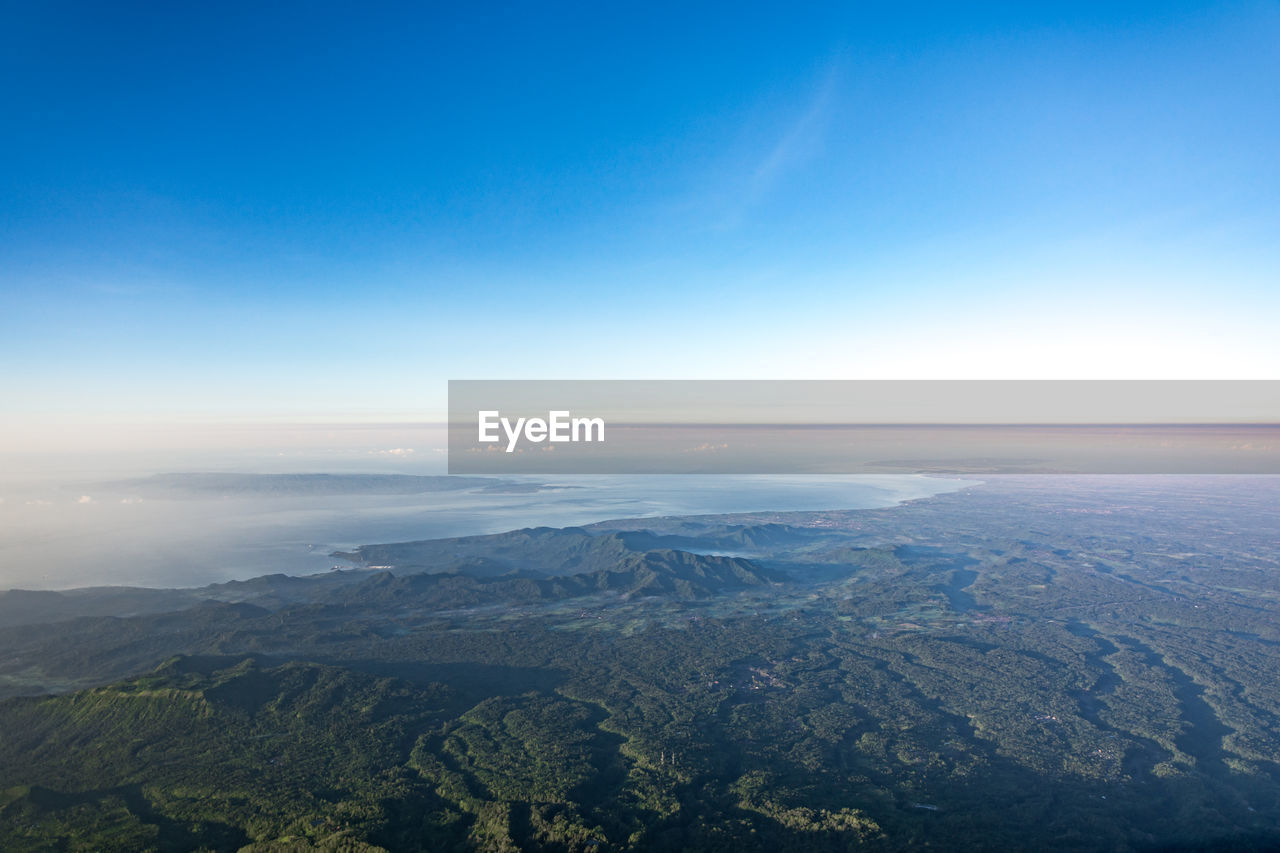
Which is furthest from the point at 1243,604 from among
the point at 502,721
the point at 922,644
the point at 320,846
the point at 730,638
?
the point at 320,846

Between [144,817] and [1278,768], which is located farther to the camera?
[1278,768]

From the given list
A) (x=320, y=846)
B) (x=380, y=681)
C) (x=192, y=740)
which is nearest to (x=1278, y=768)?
(x=320, y=846)

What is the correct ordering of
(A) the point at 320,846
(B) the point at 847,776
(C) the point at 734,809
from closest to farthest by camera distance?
(A) the point at 320,846
(C) the point at 734,809
(B) the point at 847,776

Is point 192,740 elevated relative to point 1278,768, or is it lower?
elevated

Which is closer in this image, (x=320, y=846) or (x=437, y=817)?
(x=320, y=846)

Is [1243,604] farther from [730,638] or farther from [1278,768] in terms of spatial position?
[730,638]

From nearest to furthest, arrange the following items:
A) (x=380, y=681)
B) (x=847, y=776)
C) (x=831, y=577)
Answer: (x=847, y=776) < (x=380, y=681) < (x=831, y=577)

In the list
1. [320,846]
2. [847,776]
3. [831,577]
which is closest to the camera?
[320,846]

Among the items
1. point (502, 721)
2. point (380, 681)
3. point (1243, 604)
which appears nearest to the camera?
point (502, 721)

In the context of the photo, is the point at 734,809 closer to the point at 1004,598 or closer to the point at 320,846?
the point at 320,846
